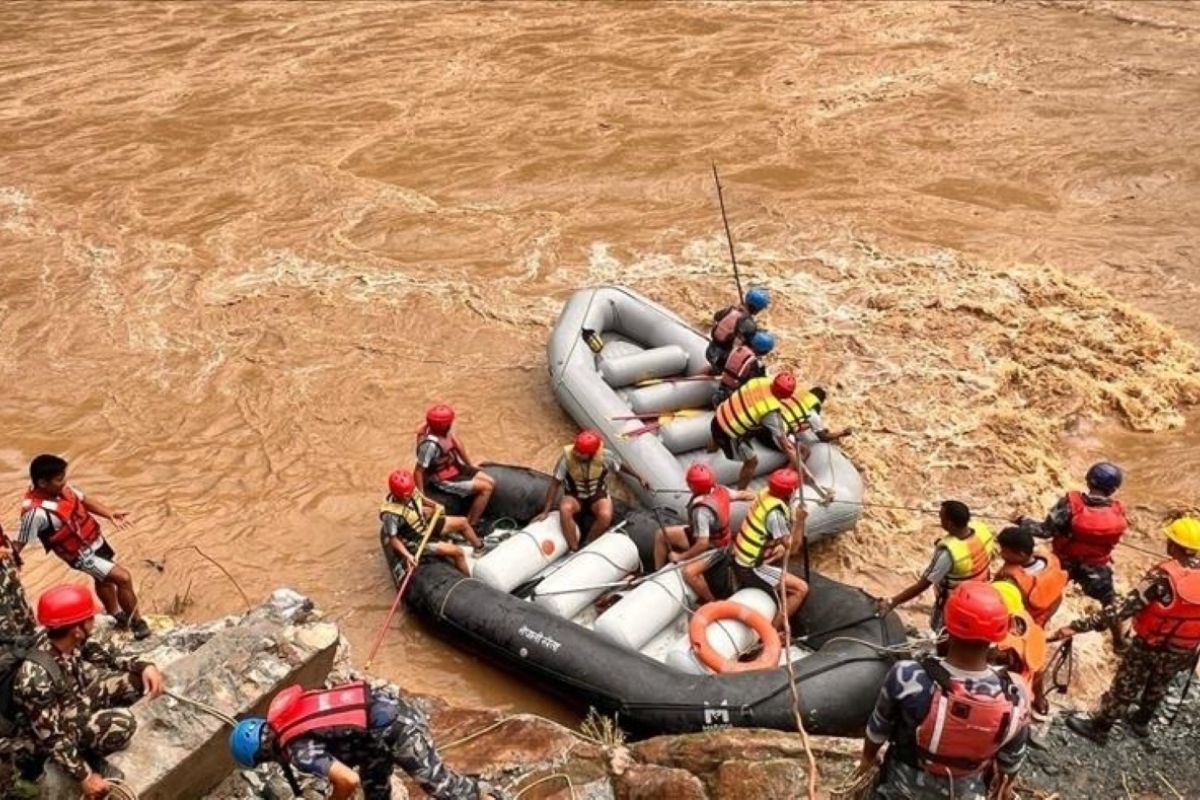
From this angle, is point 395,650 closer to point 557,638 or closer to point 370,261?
point 557,638

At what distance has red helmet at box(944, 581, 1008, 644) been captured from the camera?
312cm

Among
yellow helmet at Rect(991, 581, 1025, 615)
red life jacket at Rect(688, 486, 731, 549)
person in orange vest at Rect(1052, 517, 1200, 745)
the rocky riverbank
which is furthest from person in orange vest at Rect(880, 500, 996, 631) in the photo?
red life jacket at Rect(688, 486, 731, 549)

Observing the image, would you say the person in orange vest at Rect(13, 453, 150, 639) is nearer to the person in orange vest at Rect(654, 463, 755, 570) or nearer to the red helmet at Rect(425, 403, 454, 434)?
the red helmet at Rect(425, 403, 454, 434)

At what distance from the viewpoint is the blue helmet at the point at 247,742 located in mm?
3641

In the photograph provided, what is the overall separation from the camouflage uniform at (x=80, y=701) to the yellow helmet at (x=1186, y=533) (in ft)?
14.5

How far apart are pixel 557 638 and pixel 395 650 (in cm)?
125

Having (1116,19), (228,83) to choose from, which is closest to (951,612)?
(228,83)

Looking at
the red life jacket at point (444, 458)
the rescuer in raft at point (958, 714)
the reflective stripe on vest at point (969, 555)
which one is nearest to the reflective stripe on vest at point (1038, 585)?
the reflective stripe on vest at point (969, 555)

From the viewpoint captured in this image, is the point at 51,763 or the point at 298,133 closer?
the point at 51,763

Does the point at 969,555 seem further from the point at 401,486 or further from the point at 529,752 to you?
the point at 401,486

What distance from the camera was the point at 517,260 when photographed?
11078mm

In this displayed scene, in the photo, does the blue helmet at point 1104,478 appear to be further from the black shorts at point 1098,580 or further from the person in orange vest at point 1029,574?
the person in orange vest at point 1029,574

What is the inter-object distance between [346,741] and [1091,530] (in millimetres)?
3900

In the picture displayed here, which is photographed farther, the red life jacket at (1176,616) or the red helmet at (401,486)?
the red helmet at (401,486)
